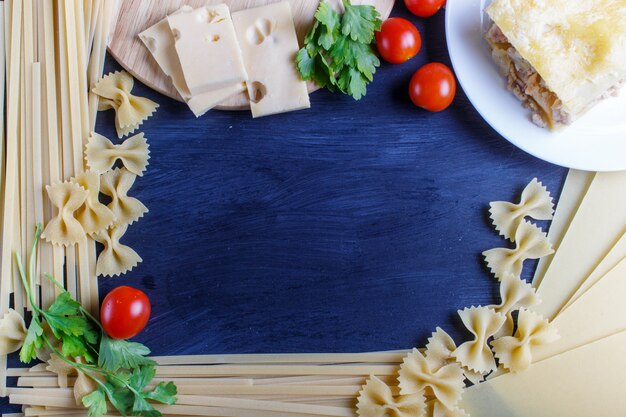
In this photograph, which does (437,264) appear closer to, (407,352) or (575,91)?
(407,352)

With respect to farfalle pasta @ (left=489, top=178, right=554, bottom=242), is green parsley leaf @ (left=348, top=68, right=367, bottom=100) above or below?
above

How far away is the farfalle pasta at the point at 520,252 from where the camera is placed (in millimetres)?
3221

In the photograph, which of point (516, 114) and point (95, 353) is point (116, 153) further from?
point (516, 114)

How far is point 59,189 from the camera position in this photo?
3.20 m

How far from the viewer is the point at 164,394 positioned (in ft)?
10.3

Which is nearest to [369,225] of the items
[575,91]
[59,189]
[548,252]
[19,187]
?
[548,252]

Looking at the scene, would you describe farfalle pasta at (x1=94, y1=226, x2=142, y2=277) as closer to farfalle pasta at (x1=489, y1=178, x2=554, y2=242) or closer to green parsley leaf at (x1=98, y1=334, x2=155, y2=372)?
green parsley leaf at (x1=98, y1=334, x2=155, y2=372)

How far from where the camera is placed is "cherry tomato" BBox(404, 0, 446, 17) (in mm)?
3227

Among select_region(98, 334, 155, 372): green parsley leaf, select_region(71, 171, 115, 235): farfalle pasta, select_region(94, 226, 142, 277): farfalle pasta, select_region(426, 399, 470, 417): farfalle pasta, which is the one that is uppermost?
select_region(71, 171, 115, 235): farfalle pasta

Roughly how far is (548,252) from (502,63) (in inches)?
37.9

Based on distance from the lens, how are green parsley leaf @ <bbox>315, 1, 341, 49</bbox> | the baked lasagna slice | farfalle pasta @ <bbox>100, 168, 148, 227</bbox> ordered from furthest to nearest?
farfalle pasta @ <bbox>100, 168, 148, 227</bbox> → green parsley leaf @ <bbox>315, 1, 341, 49</bbox> → the baked lasagna slice

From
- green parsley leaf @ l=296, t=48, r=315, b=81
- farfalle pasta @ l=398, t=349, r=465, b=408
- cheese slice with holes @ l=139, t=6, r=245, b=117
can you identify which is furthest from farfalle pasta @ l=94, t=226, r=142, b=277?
farfalle pasta @ l=398, t=349, r=465, b=408

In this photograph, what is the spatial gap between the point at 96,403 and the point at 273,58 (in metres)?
1.88

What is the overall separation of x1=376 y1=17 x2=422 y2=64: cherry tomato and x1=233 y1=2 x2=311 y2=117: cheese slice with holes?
43 centimetres
